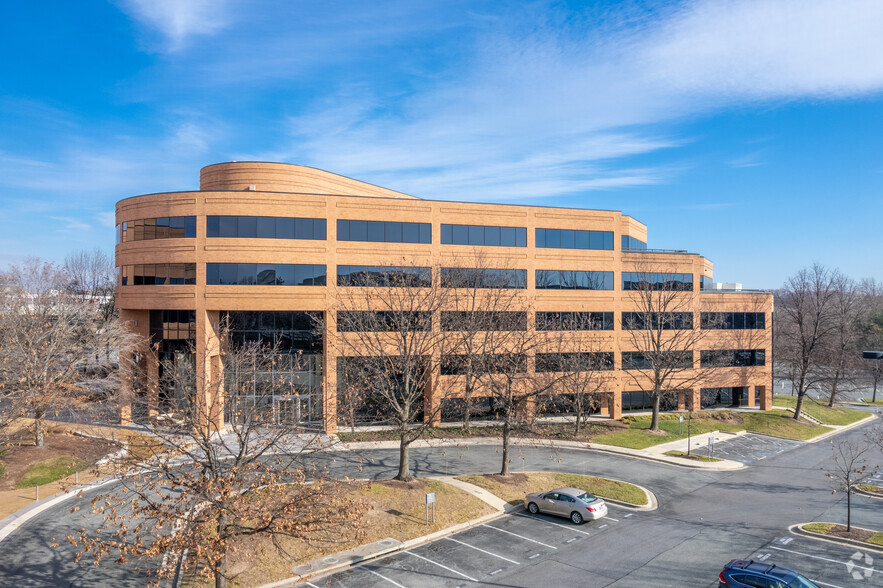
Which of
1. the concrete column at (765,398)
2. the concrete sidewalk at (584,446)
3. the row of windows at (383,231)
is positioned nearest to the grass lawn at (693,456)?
the concrete sidewalk at (584,446)

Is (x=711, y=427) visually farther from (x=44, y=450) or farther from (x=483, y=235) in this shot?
(x=44, y=450)

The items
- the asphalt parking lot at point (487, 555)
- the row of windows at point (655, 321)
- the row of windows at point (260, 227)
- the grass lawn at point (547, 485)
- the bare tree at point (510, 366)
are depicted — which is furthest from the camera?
the row of windows at point (655, 321)

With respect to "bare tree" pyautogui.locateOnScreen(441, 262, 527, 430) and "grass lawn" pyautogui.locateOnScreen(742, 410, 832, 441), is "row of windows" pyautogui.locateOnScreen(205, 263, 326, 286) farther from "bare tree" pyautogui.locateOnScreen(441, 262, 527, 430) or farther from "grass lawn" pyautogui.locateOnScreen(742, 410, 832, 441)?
"grass lawn" pyautogui.locateOnScreen(742, 410, 832, 441)

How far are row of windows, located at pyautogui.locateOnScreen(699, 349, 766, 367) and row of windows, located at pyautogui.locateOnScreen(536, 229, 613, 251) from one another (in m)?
14.7

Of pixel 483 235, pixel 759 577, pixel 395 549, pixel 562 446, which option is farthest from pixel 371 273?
pixel 759 577

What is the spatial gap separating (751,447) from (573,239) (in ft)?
68.8

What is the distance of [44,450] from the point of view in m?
31.3

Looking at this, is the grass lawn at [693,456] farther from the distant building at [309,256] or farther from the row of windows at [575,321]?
the row of windows at [575,321]

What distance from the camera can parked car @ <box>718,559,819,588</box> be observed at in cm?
1536

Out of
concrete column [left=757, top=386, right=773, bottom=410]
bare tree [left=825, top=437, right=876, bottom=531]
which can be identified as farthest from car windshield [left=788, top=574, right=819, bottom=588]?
concrete column [left=757, top=386, right=773, bottom=410]

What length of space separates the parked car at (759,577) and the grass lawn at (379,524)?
10.3m

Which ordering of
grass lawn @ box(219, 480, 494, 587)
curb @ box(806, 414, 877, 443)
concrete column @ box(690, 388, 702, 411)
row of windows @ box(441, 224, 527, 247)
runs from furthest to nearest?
concrete column @ box(690, 388, 702, 411)
curb @ box(806, 414, 877, 443)
row of windows @ box(441, 224, 527, 247)
grass lawn @ box(219, 480, 494, 587)

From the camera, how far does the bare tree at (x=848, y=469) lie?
23.2 m

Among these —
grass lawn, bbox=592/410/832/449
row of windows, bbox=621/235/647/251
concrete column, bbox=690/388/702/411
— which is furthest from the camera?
row of windows, bbox=621/235/647/251
